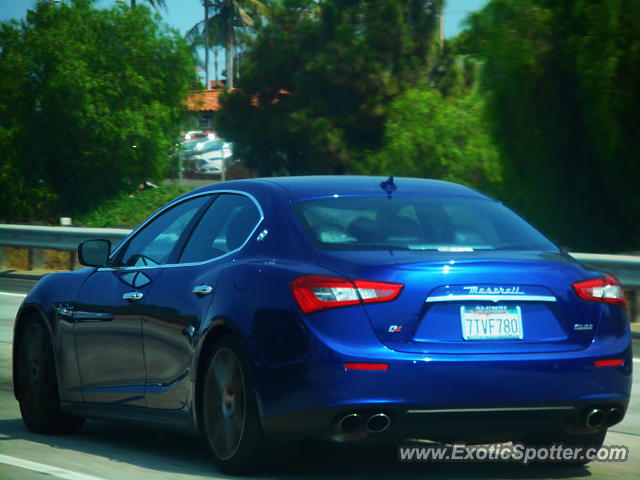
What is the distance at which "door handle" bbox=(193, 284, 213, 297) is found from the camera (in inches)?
247

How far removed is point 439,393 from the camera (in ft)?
18.1

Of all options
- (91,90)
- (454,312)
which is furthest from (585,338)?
(91,90)

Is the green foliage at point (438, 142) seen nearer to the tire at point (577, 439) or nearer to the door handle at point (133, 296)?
the door handle at point (133, 296)

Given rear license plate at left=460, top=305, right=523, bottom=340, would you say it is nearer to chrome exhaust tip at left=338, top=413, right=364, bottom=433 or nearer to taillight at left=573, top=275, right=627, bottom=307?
taillight at left=573, top=275, right=627, bottom=307

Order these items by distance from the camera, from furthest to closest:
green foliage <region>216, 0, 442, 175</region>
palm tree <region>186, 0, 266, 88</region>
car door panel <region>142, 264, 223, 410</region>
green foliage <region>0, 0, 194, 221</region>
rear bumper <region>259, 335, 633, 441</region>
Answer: palm tree <region>186, 0, 266, 88</region>
green foliage <region>216, 0, 442, 175</region>
green foliage <region>0, 0, 194, 221</region>
car door panel <region>142, 264, 223, 410</region>
rear bumper <region>259, 335, 633, 441</region>

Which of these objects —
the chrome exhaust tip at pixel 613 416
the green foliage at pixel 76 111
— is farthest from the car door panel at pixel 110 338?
the green foliage at pixel 76 111

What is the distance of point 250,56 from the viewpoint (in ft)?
182

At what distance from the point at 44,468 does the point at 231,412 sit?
43.4 inches

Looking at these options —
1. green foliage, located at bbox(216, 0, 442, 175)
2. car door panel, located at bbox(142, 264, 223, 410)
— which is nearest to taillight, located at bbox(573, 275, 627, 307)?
car door panel, located at bbox(142, 264, 223, 410)

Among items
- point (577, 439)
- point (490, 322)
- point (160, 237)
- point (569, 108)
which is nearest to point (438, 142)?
point (569, 108)

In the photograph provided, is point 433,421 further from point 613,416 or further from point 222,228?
point 222,228

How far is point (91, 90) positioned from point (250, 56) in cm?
1108

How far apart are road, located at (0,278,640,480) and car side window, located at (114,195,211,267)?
1.01m

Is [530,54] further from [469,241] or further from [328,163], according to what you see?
[328,163]
